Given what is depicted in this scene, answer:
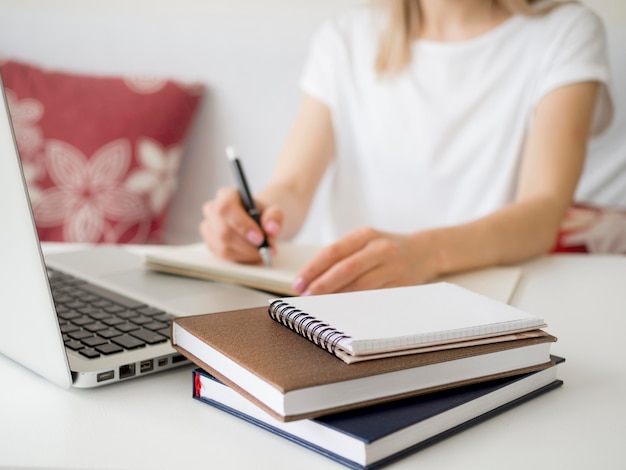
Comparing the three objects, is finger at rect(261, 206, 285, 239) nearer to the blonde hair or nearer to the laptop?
the laptop

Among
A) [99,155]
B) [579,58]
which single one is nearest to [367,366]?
[579,58]

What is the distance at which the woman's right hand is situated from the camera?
986 millimetres

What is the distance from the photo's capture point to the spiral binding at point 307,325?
20.3 inches

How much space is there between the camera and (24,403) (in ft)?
1.87

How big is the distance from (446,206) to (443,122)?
18 cm

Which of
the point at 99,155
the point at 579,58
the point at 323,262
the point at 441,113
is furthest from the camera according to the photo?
the point at 99,155

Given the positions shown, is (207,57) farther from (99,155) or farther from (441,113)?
(441,113)

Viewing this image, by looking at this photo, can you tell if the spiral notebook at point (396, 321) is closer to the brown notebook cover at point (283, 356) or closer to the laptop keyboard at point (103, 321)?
the brown notebook cover at point (283, 356)

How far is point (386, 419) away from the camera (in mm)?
482

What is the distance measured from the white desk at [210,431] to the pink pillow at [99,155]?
1133 millimetres

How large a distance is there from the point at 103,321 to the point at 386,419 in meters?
0.33

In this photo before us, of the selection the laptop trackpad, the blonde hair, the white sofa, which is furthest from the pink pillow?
the laptop trackpad

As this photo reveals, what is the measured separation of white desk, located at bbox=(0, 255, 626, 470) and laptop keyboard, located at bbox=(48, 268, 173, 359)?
0.04 meters

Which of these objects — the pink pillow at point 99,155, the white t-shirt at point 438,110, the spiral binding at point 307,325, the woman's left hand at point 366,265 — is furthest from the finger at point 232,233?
the pink pillow at point 99,155
